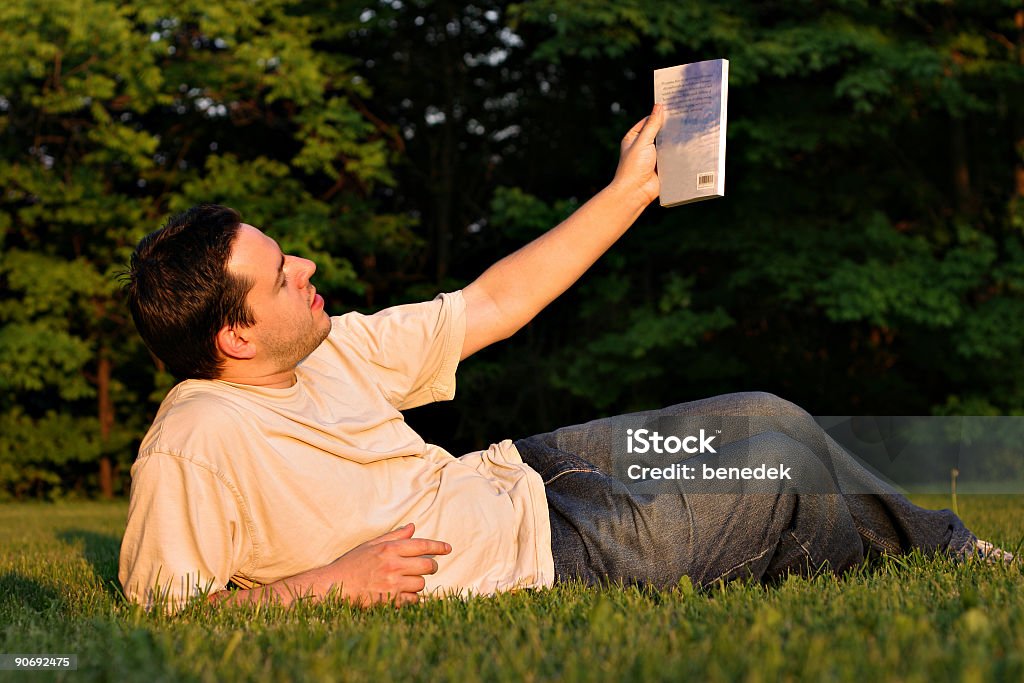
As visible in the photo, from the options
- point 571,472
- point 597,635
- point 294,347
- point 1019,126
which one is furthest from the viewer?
point 1019,126

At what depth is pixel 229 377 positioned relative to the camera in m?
2.94

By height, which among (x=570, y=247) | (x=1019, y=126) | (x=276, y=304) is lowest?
(x=276, y=304)

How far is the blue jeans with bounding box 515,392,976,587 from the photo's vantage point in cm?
296

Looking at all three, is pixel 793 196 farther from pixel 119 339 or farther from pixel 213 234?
pixel 213 234

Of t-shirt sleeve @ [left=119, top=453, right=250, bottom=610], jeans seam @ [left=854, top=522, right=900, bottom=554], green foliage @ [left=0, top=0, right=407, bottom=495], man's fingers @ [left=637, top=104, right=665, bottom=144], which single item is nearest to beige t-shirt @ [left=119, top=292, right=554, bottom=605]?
t-shirt sleeve @ [left=119, top=453, right=250, bottom=610]

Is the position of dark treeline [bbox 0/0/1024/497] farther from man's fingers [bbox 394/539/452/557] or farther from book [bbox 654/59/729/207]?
man's fingers [bbox 394/539/452/557]

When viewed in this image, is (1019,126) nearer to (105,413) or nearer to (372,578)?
(105,413)

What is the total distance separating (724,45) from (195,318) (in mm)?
12047

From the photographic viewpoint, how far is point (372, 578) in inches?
105

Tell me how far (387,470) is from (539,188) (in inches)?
595

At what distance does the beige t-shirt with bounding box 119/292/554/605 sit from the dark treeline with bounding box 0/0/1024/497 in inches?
421

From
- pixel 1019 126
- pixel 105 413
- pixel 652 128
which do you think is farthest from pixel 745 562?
pixel 105 413

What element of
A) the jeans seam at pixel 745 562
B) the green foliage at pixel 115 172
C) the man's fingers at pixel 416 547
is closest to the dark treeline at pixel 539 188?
the green foliage at pixel 115 172

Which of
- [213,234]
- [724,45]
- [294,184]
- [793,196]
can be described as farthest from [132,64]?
[213,234]
